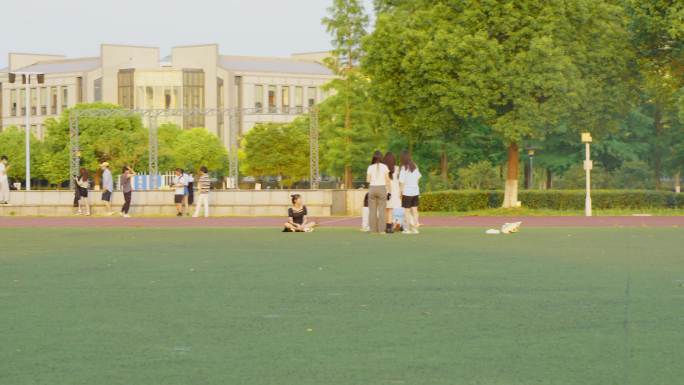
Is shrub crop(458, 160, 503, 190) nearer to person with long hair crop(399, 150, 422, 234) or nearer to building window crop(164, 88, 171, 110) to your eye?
person with long hair crop(399, 150, 422, 234)

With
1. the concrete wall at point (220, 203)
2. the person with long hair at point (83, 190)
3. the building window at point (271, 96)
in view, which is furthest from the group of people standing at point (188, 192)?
the building window at point (271, 96)

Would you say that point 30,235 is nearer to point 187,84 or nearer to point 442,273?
point 442,273

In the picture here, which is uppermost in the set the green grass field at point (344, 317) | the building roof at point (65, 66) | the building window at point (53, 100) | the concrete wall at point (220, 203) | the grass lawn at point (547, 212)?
the building roof at point (65, 66)

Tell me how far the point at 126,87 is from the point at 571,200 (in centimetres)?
9362

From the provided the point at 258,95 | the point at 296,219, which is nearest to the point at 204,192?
the point at 296,219

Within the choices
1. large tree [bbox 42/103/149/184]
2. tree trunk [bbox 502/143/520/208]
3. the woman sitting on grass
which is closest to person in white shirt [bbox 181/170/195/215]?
tree trunk [bbox 502/143/520/208]

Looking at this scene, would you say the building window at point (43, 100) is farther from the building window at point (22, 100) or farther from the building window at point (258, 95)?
the building window at point (258, 95)

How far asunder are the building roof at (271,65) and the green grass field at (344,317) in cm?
11531

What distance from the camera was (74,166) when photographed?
44.0 meters

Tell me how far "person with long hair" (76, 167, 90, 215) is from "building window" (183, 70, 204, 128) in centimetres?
8590

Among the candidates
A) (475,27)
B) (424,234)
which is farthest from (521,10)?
(424,234)

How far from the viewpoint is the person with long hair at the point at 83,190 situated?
129ft

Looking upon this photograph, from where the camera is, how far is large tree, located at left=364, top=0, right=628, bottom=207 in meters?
38.0

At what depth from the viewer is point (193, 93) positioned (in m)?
127
